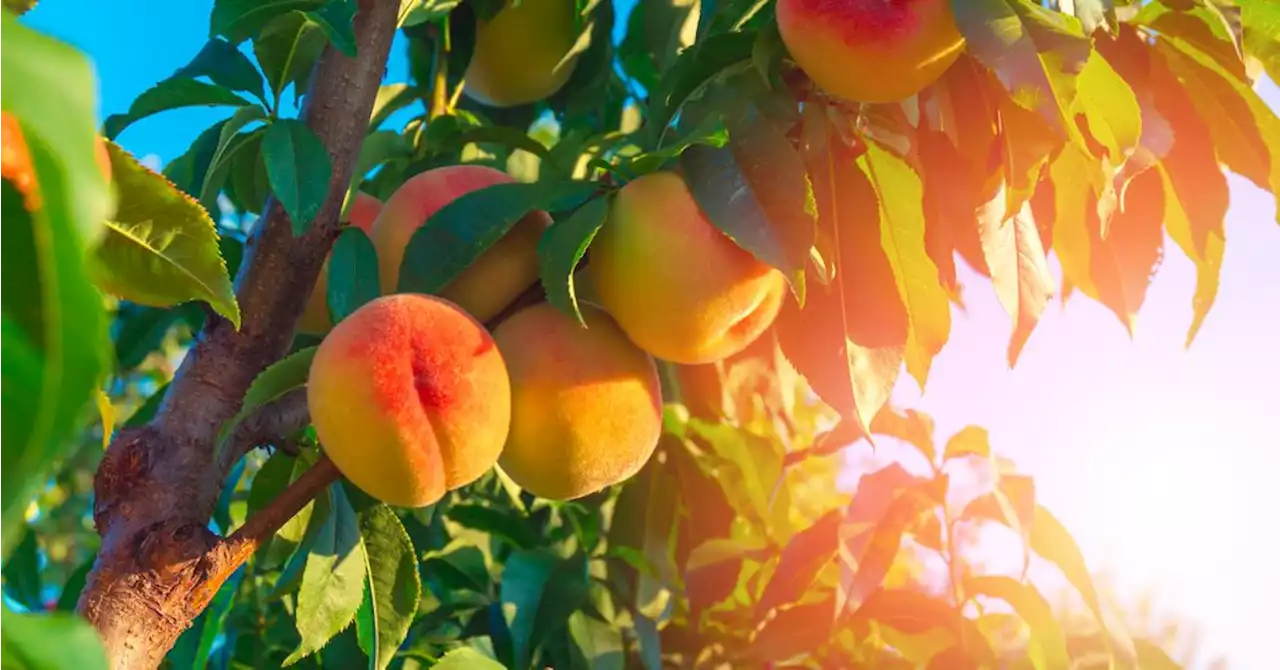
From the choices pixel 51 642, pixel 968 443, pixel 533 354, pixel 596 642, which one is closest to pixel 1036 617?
pixel 968 443

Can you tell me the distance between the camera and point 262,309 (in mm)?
791

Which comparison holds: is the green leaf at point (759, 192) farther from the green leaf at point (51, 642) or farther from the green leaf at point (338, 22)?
the green leaf at point (51, 642)

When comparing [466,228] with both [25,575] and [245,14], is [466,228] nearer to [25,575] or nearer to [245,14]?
[245,14]

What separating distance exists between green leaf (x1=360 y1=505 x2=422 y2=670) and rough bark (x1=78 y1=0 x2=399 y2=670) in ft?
0.34

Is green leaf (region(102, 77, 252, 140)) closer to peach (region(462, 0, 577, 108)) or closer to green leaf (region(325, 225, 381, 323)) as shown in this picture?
green leaf (region(325, 225, 381, 323))

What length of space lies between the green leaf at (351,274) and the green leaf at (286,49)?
0.17 meters

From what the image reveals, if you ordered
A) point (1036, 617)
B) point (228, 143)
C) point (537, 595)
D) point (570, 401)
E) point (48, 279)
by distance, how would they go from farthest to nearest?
point (537, 595), point (1036, 617), point (228, 143), point (570, 401), point (48, 279)

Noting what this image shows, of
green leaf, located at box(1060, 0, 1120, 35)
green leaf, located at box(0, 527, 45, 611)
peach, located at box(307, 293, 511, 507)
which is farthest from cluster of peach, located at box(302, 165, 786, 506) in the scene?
green leaf, located at box(0, 527, 45, 611)

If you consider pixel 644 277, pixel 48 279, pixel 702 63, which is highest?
pixel 48 279

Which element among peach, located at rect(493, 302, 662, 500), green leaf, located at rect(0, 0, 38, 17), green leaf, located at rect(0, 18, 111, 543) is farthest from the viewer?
peach, located at rect(493, 302, 662, 500)

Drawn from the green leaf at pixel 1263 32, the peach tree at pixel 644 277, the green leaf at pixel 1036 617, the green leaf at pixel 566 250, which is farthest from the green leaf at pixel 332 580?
the green leaf at pixel 1263 32

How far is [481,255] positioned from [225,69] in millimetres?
324

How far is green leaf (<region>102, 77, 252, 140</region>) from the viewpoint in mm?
902

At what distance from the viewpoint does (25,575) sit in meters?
1.22
